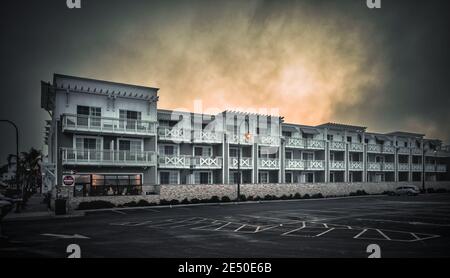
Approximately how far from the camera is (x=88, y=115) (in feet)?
101

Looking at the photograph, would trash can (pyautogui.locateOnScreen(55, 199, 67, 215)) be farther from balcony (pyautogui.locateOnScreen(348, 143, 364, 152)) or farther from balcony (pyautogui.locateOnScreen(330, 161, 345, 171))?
balcony (pyautogui.locateOnScreen(348, 143, 364, 152))

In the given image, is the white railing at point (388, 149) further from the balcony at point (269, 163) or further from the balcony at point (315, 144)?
the balcony at point (269, 163)

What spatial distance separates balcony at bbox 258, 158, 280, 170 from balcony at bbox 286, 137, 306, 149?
2946 mm

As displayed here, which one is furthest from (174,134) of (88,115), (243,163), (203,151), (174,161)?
(243,163)

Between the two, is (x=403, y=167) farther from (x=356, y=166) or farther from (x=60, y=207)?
(x=60, y=207)

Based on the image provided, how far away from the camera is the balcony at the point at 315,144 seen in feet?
154

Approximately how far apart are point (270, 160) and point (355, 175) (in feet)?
62.8

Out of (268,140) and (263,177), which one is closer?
(268,140)

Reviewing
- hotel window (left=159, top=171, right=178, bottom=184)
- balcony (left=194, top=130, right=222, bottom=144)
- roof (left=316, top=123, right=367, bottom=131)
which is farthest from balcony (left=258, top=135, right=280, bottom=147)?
roof (left=316, top=123, right=367, bottom=131)

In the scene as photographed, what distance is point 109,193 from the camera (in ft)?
105

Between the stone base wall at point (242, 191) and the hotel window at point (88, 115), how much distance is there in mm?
6050

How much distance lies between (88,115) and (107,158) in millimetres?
4257

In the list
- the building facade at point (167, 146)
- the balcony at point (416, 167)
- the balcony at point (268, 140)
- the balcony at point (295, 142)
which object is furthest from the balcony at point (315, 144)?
the balcony at point (416, 167)
